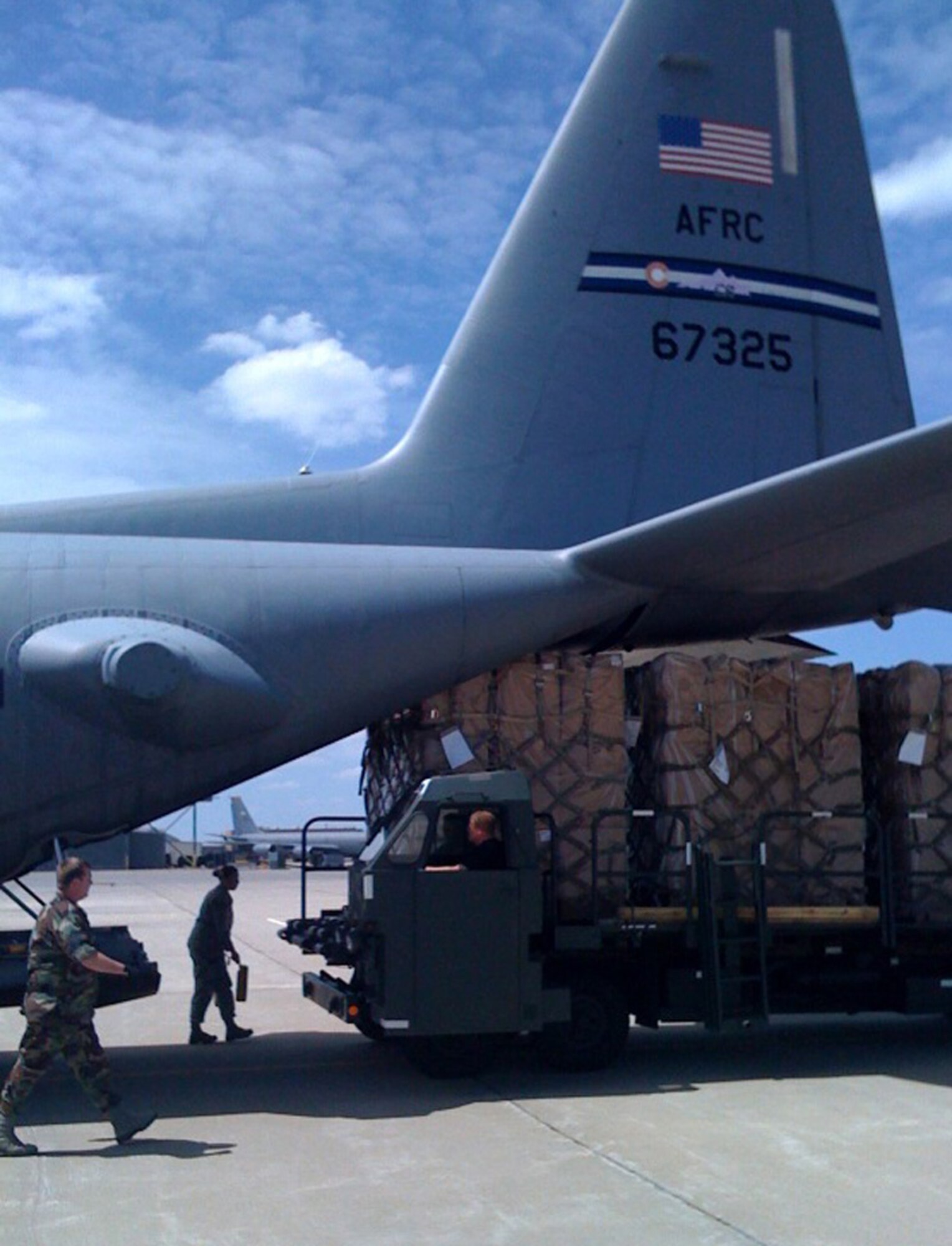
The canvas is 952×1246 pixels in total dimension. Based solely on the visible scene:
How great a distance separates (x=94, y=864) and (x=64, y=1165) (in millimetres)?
51328

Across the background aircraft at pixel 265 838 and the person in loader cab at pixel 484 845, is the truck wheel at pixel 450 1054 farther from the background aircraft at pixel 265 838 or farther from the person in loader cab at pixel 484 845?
the background aircraft at pixel 265 838

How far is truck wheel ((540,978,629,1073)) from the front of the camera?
8.80m

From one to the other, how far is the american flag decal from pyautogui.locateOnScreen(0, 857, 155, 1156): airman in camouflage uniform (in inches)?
282

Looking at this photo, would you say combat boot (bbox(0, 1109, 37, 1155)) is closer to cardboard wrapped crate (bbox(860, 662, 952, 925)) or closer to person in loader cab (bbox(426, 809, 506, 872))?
person in loader cab (bbox(426, 809, 506, 872))

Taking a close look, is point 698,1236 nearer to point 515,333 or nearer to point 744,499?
point 744,499

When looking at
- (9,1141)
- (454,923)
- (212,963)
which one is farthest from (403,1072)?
(9,1141)

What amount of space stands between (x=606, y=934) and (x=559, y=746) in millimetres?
1284

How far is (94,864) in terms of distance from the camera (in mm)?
55469

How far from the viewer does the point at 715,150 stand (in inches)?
422

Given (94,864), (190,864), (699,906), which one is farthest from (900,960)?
(190,864)

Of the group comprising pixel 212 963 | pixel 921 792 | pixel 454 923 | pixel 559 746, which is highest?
pixel 559 746

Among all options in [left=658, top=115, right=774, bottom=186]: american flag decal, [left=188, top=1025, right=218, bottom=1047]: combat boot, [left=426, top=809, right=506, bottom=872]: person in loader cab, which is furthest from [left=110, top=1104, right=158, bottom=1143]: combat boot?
[left=658, top=115, right=774, bottom=186]: american flag decal

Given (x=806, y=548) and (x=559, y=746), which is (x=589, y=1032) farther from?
(x=806, y=548)

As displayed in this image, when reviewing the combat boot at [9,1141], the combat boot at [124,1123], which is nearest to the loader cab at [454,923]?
the combat boot at [124,1123]
